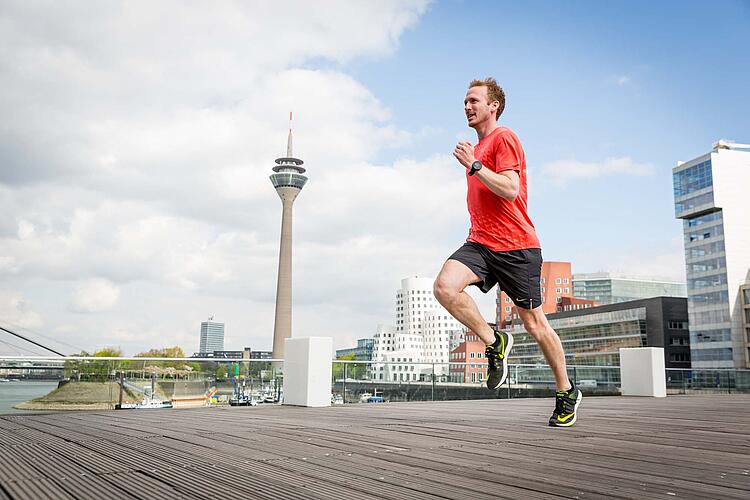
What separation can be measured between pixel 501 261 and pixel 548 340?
588mm

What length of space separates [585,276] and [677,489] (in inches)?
6414

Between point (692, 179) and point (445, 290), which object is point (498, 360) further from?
point (692, 179)

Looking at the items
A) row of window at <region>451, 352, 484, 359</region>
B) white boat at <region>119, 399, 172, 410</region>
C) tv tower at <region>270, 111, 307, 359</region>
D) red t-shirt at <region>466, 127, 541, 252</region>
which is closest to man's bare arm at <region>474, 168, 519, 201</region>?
red t-shirt at <region>466, 127, 541, 252</region>

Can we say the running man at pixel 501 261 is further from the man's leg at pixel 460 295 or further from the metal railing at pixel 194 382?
the metal railing at pixel 194 382

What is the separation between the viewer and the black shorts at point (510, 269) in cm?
398

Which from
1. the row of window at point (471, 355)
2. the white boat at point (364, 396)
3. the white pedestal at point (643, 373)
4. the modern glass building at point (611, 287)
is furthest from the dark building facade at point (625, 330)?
the modern glass building at point (611, 287)

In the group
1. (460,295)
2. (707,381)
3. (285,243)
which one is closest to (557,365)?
(460,295)

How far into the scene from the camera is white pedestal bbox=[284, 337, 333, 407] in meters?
8.04

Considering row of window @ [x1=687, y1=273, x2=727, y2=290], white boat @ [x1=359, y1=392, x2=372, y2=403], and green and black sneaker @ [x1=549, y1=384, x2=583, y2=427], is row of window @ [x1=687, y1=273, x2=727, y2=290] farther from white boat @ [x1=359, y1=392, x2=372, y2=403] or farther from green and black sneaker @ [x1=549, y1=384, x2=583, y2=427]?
green and black sneaker @ [x1=549, y1=384, x2=583, y2=427]

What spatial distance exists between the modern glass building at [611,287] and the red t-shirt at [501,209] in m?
157

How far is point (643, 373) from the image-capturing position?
1171 cm

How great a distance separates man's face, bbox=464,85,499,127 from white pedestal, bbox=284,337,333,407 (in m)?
4.42

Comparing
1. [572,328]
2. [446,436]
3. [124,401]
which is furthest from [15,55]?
[572,328]

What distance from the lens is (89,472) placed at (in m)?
2.00
